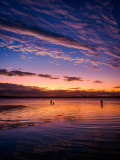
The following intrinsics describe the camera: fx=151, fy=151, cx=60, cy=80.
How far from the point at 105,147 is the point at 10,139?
8.15 metres

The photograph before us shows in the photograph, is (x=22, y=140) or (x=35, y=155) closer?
(x=35, y=155)

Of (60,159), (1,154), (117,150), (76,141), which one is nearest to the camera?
(60,159)

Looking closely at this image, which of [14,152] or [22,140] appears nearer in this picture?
[14,152]

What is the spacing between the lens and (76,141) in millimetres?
12828

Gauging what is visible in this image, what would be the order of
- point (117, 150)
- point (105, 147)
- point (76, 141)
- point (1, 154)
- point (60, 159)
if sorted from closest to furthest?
point (60, 159) → point (1, 154) → point (117, 150) → point (105, 147) → point (76, 141)

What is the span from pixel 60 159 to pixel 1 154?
3912 mm

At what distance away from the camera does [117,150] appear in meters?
10.6

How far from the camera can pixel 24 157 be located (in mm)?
9422

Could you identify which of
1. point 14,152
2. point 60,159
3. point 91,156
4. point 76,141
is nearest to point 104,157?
point 91,156

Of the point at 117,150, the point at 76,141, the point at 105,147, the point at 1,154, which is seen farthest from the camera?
the point at 76,141

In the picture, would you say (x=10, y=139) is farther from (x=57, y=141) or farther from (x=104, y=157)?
(x=104, y=157)

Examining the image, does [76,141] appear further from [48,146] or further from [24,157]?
[24,157]

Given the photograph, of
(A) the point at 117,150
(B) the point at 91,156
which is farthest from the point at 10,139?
(A) the point at 117,150

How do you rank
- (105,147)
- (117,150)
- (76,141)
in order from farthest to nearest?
(76,141)
(105,147)
(117,150)
